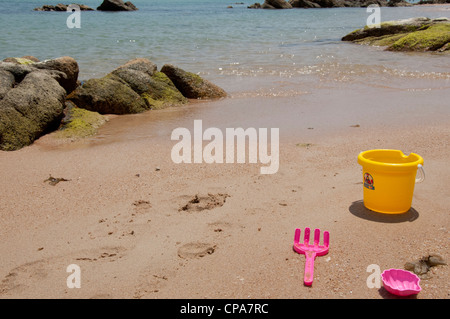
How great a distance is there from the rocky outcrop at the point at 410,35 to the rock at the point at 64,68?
40.4ft

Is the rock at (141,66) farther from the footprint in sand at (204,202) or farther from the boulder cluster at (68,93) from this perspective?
the footprint in sand at (204,202)

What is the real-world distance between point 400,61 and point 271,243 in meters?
12.1

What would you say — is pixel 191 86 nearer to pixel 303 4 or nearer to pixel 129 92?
pixel 129 92

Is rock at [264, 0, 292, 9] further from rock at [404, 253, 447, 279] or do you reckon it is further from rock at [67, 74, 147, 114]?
rock at [404, 253, 447, 279]

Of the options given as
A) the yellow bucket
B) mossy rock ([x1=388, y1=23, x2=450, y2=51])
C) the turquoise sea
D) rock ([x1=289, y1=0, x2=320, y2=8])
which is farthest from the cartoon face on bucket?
rock ([x1=289, y1=0, x2=320, y2=8])

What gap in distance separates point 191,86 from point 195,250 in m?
6.78

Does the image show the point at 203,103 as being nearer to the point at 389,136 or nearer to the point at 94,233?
the point at 389,136

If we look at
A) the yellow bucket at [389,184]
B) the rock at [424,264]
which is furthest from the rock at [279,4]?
the rock at [424,264]

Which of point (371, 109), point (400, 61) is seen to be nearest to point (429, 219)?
point (371, 109)

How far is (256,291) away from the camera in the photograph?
10.1 ft

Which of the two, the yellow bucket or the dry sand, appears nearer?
the dry sand

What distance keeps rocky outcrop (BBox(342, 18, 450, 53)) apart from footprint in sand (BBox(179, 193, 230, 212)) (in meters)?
13.9

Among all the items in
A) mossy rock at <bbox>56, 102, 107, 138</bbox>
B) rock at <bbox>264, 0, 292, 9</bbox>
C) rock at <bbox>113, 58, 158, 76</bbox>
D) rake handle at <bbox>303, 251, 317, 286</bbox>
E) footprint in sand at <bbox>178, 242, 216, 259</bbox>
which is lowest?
footprint in sand at <bbox>178, 242, 216, 259</bbox>

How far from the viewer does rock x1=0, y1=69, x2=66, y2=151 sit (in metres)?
6.46
